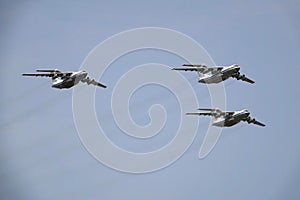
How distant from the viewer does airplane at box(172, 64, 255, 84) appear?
182 feet

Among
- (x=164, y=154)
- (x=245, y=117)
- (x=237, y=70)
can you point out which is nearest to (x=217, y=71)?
(x=237, y=70)

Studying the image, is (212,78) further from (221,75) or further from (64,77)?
(64,77)

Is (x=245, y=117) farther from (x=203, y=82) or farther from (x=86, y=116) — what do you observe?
(x=86, y=116)

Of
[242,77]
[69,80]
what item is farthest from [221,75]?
[69,80]

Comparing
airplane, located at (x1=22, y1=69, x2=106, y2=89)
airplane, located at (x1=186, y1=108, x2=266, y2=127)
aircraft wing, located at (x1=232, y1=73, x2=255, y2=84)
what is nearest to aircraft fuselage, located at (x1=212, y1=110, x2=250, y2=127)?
airplane, located at (x1=186, y1=108, x2=266, y2=127)

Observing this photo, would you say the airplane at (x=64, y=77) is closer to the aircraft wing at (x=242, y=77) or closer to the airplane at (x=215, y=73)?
the airplane at (x=215, y=73)

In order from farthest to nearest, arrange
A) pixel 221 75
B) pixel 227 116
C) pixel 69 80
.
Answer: pixel 227 116 < pixel 221 75 < pixel 69 80

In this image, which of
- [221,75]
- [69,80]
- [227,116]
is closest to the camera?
[69,80]

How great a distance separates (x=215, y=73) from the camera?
5631 cm

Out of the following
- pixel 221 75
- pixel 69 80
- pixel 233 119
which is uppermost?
pixel 221 75

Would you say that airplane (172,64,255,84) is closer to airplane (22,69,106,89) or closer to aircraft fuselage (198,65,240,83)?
aircraft fuselage (198,65,240,83)

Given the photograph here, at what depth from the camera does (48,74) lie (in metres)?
56.8

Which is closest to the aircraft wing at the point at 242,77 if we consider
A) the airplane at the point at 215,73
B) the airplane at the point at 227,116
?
the airplane at the point at 215,73

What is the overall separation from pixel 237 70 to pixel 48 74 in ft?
59.3
